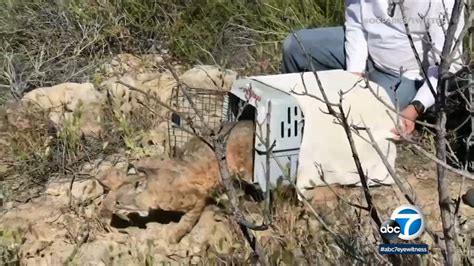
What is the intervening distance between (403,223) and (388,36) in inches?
62.6

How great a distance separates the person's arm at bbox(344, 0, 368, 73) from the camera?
3168 mm

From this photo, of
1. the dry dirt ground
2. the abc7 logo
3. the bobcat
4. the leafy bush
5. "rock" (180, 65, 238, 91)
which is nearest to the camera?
the abc7 logo

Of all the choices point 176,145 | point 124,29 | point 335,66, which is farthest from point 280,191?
point 124,29

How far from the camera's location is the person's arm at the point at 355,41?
317 cm

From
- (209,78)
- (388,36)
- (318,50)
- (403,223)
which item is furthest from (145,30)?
(403,223)

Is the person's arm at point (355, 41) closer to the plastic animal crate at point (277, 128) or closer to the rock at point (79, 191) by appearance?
the plastic animal crate at point (277, 128)

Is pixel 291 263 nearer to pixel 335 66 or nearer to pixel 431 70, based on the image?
pixel 431 70

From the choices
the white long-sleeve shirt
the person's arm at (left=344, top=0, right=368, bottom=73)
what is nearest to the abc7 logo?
the white long-sleeve shirt

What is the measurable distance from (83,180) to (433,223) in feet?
3.84

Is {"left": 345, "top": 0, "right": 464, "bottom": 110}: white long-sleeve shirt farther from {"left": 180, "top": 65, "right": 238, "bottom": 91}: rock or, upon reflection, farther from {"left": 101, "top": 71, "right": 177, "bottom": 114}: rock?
{"left": 101, "top": 71, "right": 177, "bottom": 114}: rock

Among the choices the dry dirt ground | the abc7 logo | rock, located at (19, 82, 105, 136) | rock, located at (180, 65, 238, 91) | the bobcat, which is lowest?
the dry dirt ground

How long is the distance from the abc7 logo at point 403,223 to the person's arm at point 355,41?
158 cm

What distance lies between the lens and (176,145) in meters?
3.05

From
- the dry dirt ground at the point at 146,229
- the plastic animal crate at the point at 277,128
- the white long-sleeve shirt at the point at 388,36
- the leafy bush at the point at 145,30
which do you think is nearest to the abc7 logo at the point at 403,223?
the dry dirt ground at the point at 146,229
